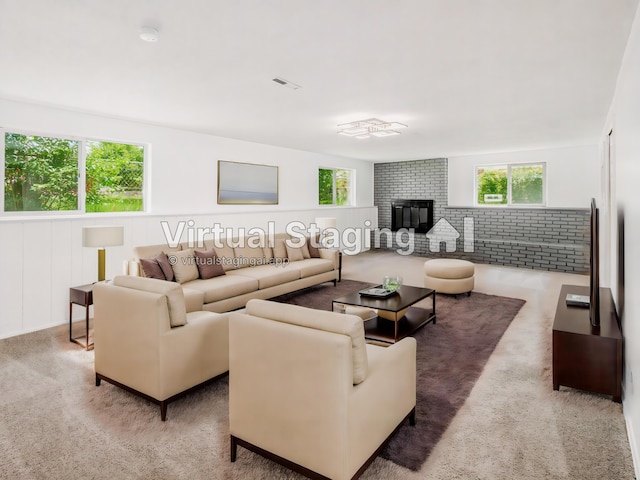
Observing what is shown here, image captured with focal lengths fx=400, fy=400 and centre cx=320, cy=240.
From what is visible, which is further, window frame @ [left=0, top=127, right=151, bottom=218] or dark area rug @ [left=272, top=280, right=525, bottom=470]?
window frame @ [left=0, top=127, right=151, bottom=218]

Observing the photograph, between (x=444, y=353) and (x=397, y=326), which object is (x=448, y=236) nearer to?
(x=397, y=326)

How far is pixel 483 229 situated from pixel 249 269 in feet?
18.9

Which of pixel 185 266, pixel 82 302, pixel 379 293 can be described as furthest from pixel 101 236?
pixel 379 293

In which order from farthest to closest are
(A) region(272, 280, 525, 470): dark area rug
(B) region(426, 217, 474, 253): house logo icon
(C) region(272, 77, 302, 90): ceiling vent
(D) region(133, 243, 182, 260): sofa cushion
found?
(B) region(426, 217, 474, 253): house logo icon → (D) region(133, 243, 182, 260): sofa cushion → (C) region(272, 77, 302, 90): ceiling vent → (A) region(272, 280, 525, 470): dark area rug

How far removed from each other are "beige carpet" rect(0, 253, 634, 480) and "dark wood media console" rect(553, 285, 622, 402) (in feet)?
0.33

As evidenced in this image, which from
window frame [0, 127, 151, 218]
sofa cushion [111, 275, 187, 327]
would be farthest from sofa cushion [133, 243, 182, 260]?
sofa cushion [111, 275, 187, 327]

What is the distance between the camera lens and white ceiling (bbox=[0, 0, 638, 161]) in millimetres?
2322

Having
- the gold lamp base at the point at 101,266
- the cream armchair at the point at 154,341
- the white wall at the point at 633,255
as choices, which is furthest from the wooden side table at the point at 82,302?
the white wall at the point at 633,255

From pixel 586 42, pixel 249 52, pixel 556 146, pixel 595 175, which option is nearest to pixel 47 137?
pixel 249 52

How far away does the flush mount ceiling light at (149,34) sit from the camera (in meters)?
2.51

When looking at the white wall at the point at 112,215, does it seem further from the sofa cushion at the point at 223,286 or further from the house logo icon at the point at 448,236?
the house logo icon at the point at 448,236

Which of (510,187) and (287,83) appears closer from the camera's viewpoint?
(287,83)

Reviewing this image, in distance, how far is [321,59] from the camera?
10.0 feet

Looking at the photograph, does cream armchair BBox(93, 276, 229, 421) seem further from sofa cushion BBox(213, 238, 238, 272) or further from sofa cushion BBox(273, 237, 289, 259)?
sofa cushion BBox(273, 237, 289, 259)
